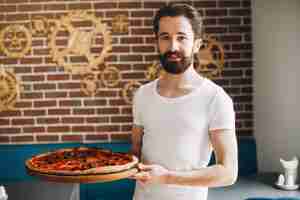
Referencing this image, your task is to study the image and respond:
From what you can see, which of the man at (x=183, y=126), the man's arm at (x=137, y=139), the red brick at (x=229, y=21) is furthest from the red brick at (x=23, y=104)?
the man at (x=183, y=126)

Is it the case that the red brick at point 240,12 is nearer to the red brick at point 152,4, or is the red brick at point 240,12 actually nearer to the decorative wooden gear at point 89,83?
the red brick at point 152,4

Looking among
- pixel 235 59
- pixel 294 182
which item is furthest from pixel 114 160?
pixel 235 59

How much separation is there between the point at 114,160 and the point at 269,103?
1706mm

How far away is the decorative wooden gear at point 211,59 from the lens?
3.28 metres

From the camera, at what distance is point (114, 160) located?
1.83 meters

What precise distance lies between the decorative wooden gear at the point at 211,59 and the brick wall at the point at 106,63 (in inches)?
1.7

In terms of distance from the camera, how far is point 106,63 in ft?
10.9

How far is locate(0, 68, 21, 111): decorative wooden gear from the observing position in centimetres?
333

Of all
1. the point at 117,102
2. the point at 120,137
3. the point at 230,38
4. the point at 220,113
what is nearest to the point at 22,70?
the point at 117,102

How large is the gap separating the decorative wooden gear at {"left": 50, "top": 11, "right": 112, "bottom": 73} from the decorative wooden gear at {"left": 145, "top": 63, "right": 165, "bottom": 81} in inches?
12.5

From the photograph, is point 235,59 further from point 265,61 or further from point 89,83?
point 89,83

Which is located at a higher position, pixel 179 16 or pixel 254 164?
pixel 179 16

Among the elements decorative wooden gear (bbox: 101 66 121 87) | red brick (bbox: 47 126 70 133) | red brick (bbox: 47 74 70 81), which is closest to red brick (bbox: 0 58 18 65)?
red brick (bbox: 47 74 70 81)

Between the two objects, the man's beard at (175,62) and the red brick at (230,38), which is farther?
the red brick at (230,38)
